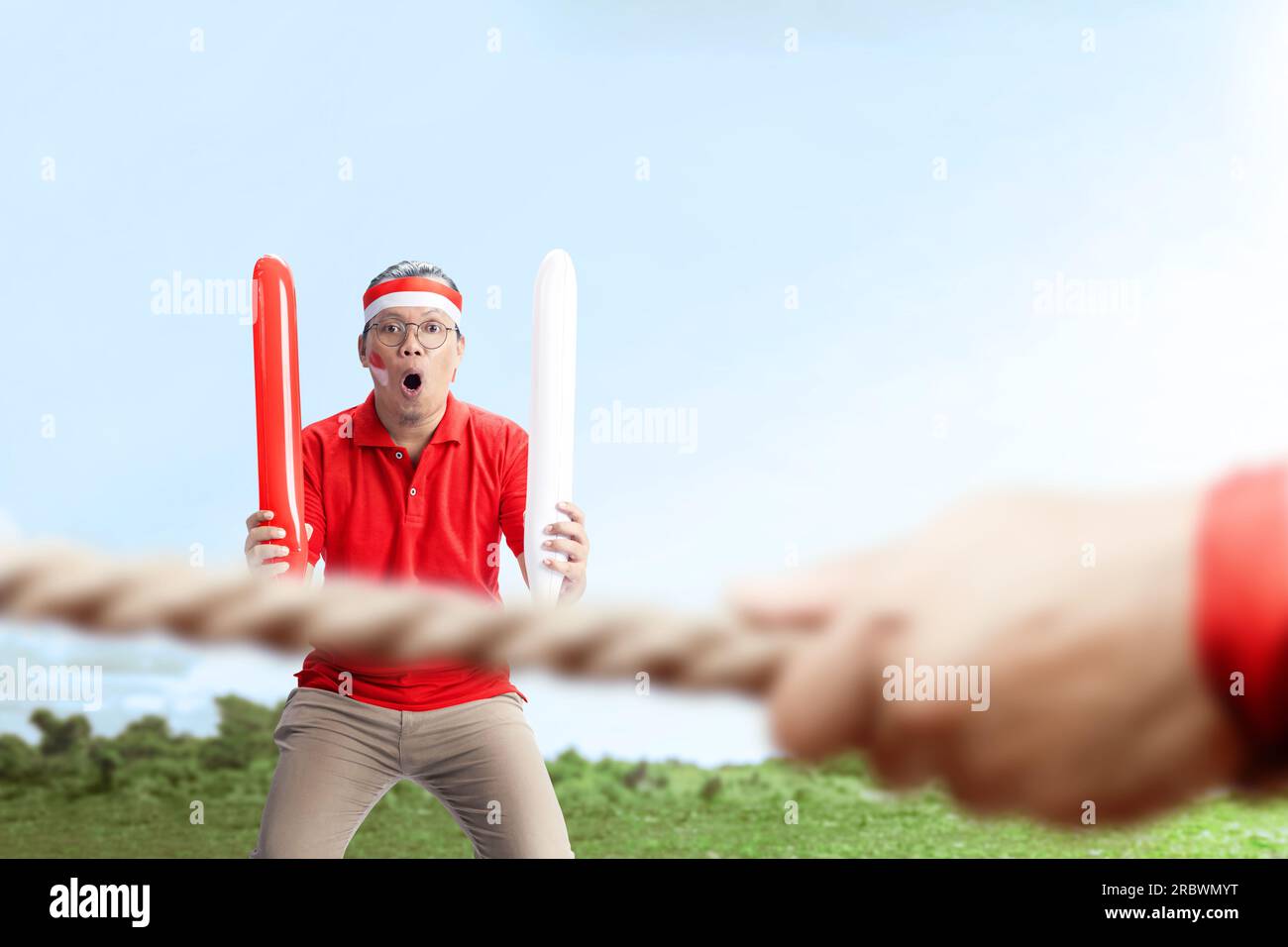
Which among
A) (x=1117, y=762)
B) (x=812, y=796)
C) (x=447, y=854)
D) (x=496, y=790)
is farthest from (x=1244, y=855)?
(x=1117, y=762)

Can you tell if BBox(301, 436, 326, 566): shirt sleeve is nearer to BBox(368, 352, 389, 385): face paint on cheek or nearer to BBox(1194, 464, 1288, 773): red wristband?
BBox(368, 352, 389, 385): face paint on cheek

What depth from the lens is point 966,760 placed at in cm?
41

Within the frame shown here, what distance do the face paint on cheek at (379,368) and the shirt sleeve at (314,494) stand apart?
118 millimetres

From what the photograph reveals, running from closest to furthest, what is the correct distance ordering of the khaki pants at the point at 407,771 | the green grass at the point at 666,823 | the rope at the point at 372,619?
the rope at the point at 372,619 < the khaki pants at the point at 407,771 < the green grass at the point at 666,823

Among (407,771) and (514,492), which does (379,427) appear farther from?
(407,771)

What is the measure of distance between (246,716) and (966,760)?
502cm

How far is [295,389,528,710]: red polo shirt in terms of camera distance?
1.52m

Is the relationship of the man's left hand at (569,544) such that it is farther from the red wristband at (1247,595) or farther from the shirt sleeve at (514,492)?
the red wristband at (1247,595)

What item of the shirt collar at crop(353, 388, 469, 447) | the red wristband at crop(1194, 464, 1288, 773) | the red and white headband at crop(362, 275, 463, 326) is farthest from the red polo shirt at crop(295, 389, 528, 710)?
the red wristband at crop(1194, 464, 1288, 773)

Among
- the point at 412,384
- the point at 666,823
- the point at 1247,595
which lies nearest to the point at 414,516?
the point at 412,384

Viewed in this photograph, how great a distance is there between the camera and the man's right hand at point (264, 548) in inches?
51.7

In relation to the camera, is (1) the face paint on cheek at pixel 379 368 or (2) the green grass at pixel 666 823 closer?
(1) the face paint on cheek at pixel 379 368

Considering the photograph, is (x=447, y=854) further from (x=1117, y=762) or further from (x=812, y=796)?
(x=1117, y=762)

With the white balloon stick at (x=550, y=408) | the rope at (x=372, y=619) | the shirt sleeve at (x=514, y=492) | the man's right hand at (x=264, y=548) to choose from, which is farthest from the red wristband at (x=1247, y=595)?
the shirt sleeve at (x=514, y=492)
